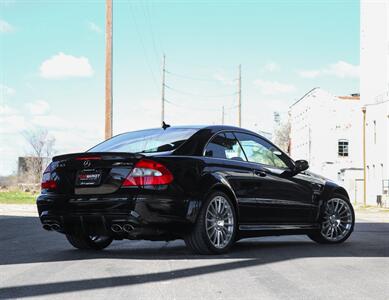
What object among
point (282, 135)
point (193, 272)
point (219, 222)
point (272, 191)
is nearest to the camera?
point (193, 272)

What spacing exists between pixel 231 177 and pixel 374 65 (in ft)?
133

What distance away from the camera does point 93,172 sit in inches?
271

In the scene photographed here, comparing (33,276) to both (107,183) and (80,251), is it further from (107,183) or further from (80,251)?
(80,251)

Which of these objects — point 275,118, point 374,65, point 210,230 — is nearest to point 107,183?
point 210,230

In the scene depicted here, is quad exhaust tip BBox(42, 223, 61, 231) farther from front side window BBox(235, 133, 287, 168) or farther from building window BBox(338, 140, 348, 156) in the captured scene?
building window BBox(338, 140, 348, 156)

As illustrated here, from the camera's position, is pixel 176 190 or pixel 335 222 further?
pixel 335 222

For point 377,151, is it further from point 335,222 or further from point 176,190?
point 176,190

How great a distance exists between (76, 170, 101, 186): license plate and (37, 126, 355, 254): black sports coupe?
11mm

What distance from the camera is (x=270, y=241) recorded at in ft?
31.2

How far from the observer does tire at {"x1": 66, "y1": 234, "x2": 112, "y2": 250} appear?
7.87m

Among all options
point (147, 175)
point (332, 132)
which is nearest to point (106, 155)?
point (147, 175)

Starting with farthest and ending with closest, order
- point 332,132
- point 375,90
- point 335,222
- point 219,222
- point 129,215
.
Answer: point 332,132 < point 375,90 < point 335,222 < point 219,222 < point 129,215

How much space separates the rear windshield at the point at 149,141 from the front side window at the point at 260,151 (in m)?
0.83

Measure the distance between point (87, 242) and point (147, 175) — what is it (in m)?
1.77
